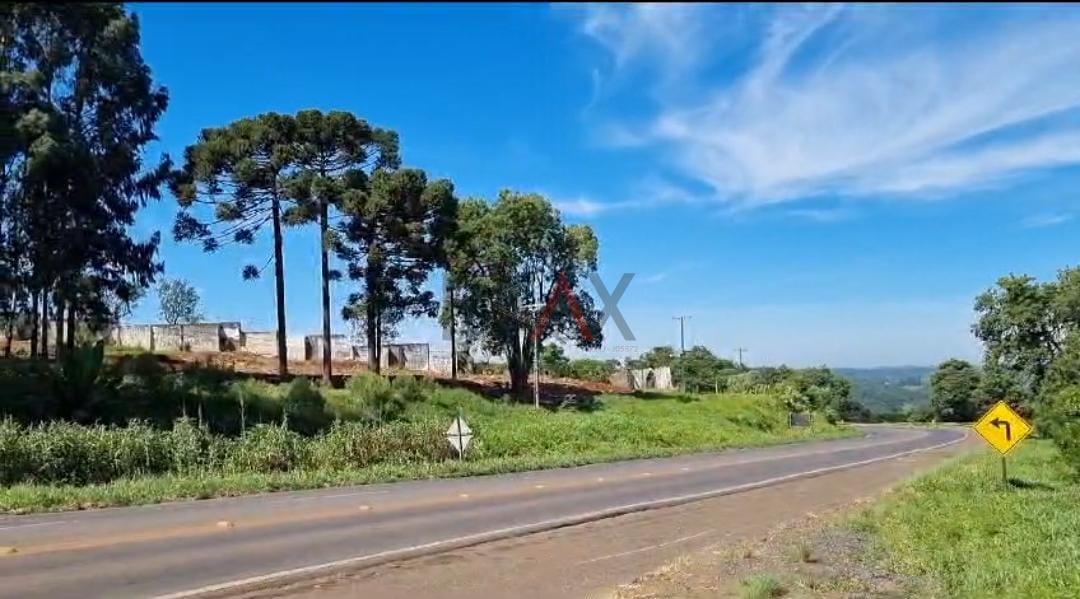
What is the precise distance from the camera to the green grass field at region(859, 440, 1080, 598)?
10102 mm

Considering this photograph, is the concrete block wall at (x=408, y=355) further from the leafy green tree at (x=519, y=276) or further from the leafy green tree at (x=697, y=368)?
the leafy green tree at (x=697, y=368)

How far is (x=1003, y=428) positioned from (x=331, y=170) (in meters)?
33.3

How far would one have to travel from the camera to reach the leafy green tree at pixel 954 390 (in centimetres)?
10900

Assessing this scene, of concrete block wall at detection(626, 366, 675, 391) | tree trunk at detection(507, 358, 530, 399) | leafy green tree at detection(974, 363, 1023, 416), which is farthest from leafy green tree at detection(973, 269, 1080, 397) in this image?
tree trunk at detection(507, 358, 530, 399)

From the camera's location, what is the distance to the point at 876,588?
32.5 ft

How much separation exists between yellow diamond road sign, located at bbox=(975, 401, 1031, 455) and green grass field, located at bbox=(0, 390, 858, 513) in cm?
1379

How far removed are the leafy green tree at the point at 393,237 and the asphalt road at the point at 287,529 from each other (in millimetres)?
22388

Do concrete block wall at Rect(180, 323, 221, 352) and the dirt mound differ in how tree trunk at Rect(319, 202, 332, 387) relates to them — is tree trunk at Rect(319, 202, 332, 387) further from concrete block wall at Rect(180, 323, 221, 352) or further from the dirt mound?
concrete block wall at Rect(180, 323, 221, 352)

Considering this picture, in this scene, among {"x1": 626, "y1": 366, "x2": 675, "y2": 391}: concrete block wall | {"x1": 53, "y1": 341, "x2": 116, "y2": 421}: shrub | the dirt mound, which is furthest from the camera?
{"x1": 626, "y1": 366, "x2": 675, "y2": 391}: concrete block wall

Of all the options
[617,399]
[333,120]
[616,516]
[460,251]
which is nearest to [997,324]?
[617,399]

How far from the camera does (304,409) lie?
34.7m

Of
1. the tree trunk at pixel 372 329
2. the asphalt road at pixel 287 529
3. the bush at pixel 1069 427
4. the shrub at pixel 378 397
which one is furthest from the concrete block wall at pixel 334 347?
the bush at pixel 1069 427

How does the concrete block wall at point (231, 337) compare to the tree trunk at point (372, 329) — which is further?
the concrete block wall at point (231, 337)

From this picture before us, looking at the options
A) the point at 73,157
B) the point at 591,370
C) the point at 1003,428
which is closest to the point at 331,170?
the point at 73,157
